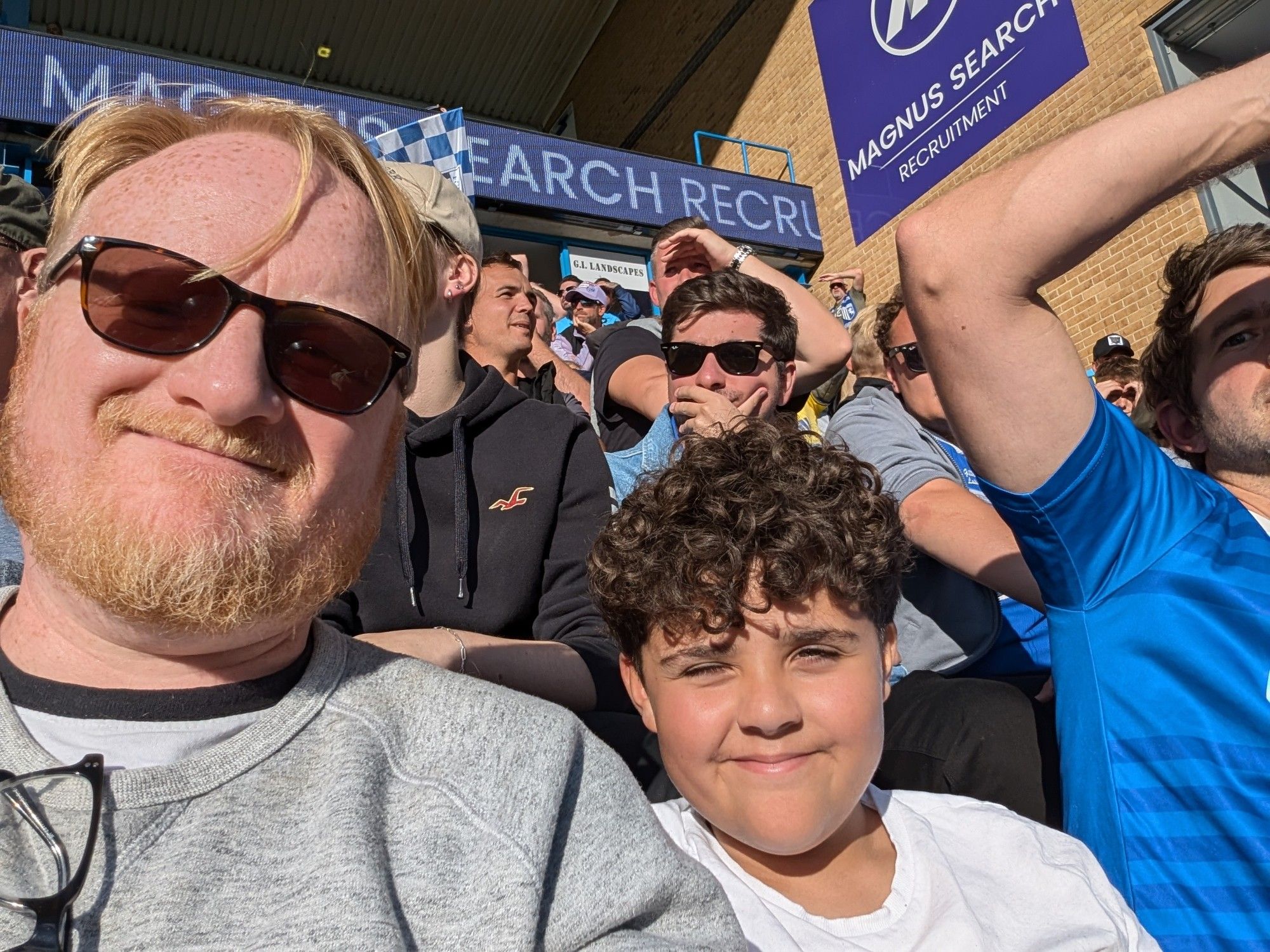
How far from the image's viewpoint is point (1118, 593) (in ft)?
5.35

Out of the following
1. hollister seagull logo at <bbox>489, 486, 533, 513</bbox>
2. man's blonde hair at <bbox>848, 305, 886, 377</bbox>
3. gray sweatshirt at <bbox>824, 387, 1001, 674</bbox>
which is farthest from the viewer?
man's blonde hair at <bbox>848, 305, 886, 377</bbox>

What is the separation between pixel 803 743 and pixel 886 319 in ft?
6.98

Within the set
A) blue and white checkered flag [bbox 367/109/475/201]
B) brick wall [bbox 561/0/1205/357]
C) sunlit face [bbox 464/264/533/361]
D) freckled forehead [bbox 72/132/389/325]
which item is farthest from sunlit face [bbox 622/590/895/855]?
blue and white checkered flag [bbox 367/109/475/201]

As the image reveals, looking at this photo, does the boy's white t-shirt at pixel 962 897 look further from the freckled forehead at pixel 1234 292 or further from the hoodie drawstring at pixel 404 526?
the freckled forehead at pixel 1234 292

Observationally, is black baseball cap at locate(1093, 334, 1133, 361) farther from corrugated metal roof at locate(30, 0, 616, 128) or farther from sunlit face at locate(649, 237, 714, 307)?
corrugated metal roof at locate(30, 0, 616, 128)

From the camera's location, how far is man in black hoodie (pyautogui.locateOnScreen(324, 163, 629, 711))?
195cm

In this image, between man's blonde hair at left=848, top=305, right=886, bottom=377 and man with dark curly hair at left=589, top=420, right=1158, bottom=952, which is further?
man's blonde hair at left=848, top=305, right=886, bottom=377

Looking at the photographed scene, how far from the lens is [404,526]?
2064 mm

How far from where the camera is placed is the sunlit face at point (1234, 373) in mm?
1959

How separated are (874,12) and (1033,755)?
11221 millimetres

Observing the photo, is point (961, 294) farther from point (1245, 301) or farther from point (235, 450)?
point (235, 450)

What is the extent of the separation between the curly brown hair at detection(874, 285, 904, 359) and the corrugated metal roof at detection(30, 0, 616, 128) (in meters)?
13.6

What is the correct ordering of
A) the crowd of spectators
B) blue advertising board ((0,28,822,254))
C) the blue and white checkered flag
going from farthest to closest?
1. blue advertising board ((0,28,822,254))
2. the blue and white checkered flag
3. the crowd of spectators

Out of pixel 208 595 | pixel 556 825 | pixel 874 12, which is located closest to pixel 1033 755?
pixel 556 825
